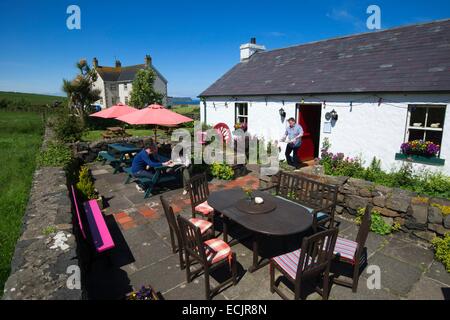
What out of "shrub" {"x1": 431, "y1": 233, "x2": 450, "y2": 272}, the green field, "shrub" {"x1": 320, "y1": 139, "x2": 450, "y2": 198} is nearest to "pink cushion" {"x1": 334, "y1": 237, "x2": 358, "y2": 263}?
"shrub" {"x1": 431, "y1": 233, "x2": 450, "y2": 272}

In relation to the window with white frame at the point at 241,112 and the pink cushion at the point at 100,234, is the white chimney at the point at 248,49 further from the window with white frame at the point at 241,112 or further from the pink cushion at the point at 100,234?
the pink cushion at the point at 100,234

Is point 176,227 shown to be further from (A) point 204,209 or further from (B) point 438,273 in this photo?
(B) point 438,273

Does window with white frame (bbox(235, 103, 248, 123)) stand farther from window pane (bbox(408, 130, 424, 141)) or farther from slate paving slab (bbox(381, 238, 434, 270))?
slate paving slab (bbox(381, 238, 434, 270))

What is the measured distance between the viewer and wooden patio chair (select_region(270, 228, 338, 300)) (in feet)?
9.77

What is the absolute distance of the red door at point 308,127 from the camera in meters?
10.0

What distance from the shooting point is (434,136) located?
717 cm

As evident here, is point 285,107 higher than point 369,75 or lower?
lower

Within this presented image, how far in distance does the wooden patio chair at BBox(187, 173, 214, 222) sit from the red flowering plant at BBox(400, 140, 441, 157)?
576 cm

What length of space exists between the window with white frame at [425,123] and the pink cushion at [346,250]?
5.23 m
